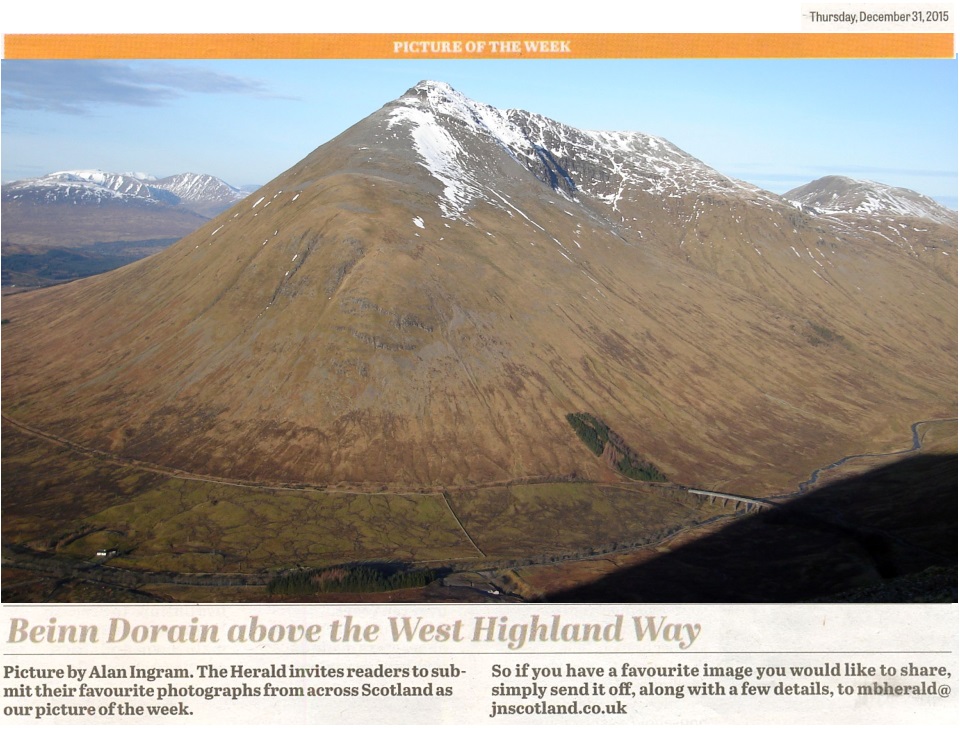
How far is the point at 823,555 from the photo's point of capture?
102 m

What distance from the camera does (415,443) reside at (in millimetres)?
133000

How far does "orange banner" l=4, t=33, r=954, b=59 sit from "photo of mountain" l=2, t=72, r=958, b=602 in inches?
1763

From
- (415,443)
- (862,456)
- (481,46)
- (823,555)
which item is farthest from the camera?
(862,456)

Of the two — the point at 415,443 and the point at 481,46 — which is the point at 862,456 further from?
the point at 481,46

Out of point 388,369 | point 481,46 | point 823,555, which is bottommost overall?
point 823,555

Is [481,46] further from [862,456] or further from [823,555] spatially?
[862,456]

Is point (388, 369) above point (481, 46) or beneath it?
above

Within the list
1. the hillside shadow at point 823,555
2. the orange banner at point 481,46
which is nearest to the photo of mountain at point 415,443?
the hillside shadow at point 823,555

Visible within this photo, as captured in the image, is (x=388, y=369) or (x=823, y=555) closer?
(x=823, y=555)

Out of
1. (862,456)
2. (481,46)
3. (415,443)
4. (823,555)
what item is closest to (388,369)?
(415,443)

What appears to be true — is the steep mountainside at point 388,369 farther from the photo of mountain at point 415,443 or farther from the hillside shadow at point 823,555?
the hillside shadow at point 823,555

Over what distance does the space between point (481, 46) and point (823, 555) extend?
286 feet

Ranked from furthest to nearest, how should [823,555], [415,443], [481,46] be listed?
1. [415,443]
2. [823,555]
3. [481,46]
